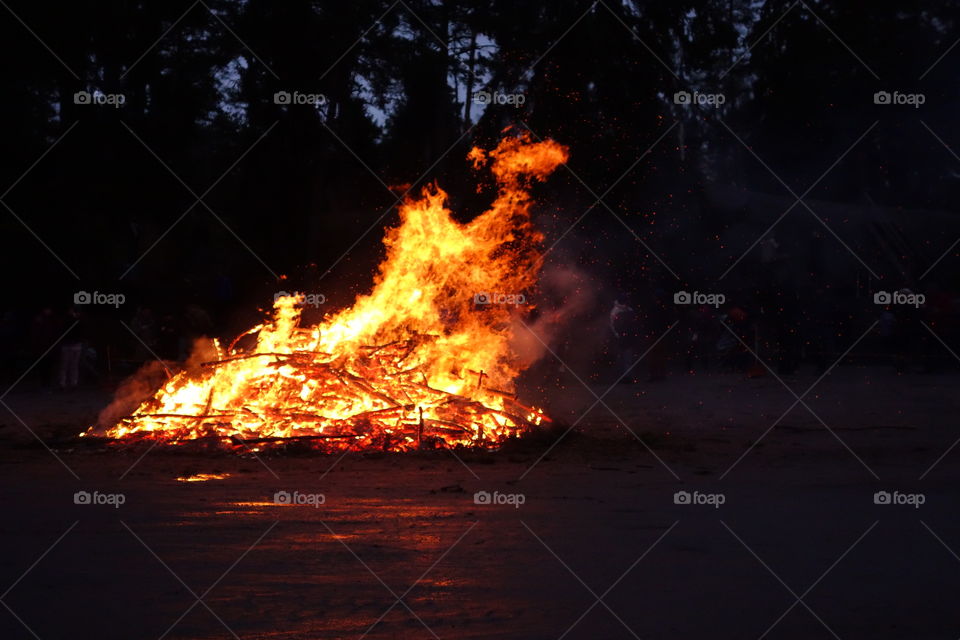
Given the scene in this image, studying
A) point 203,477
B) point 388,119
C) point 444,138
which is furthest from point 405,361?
point 388,119

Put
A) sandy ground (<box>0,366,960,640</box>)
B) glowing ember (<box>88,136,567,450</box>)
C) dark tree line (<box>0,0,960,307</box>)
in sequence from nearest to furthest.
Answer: sandy ground (<box>0,366,960,640</box>) < glowing ember (<box>88,136,567,450</box>) < dark tree line (<box>0,0,960,307</box>)

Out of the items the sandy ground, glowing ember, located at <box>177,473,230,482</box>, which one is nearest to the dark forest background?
the sandy ground

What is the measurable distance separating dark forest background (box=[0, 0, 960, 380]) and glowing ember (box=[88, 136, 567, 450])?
Result: 29.4 ft

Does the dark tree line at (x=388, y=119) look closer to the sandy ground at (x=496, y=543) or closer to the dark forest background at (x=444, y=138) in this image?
the dark forest background at (x=444, y=138)

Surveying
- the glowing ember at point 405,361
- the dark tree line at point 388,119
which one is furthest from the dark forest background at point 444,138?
the glowing ember at point 405,361

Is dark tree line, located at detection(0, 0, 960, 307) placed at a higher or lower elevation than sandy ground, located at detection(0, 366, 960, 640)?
higher

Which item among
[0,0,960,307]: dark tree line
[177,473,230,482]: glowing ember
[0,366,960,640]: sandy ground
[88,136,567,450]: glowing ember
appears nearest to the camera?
[0,366,960,640]: sandy ground

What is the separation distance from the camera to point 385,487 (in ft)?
32.6

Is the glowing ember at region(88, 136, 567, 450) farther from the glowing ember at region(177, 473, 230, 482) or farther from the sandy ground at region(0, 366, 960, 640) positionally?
the glowing ember at region(177, 473, 230, 482)

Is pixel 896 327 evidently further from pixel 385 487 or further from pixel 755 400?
pixel 385 487

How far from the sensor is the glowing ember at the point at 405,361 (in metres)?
12.5

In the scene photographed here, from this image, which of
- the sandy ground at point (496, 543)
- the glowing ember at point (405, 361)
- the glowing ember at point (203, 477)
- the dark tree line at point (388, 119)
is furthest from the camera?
the dark tree line at point (388, 119)

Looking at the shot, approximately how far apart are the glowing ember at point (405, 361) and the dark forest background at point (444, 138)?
8.95 meters

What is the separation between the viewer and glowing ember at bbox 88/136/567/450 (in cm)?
1245
